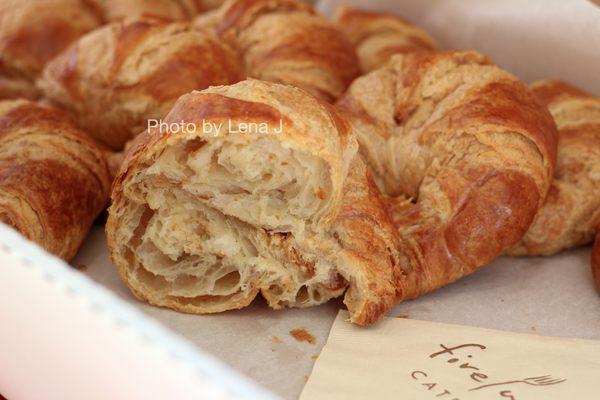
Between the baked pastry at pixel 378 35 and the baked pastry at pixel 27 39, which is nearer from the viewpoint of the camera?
the baked pastry at pixel 27 39

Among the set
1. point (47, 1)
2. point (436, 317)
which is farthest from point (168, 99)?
point (436, 317)

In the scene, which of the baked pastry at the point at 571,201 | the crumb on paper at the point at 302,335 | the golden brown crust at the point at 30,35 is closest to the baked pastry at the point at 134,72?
the golden brown crust at the point at 30,35

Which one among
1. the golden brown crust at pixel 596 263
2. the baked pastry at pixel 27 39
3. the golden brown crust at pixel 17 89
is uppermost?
the golden brown crust at pixel 596 263

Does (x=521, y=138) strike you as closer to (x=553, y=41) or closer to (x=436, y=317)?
(x=436, y=317)

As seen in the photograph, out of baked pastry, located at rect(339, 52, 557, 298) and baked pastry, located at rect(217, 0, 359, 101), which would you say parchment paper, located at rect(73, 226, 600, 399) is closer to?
baked pastry, located at rect(339, 52, 557, 298)

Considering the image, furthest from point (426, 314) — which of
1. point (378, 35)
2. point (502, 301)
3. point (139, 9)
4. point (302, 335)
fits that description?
point (139, 9)

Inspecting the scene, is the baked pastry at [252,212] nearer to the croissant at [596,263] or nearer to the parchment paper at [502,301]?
the parchment paper at [502,301]

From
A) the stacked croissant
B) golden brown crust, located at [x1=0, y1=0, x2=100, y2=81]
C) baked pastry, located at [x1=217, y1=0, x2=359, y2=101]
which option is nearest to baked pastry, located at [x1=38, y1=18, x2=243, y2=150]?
the stacked croissant
